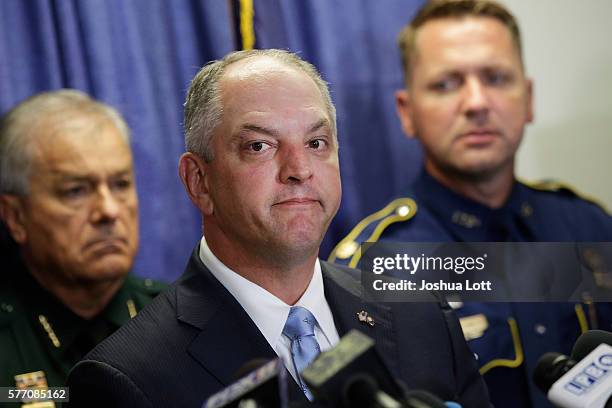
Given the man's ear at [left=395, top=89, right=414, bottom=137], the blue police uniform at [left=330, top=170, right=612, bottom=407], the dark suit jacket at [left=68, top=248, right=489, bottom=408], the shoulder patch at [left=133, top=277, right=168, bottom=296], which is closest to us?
the dark suit jacket at [left=68, top=248, right=489, bottom=408]

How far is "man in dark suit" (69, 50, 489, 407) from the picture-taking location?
137cm

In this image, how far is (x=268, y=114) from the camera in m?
1.42

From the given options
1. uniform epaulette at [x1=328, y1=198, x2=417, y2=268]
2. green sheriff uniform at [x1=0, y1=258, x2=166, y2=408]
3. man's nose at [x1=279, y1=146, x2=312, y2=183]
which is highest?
man's nose at [x1=279, y1=146, x2=312, y2=183]

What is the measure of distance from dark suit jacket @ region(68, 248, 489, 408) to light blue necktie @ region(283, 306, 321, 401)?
0.13 feet

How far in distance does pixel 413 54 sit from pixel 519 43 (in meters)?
0.26

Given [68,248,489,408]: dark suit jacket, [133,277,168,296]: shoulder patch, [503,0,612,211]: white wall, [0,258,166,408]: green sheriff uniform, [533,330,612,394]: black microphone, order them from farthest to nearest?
[503,0,612,211]: white wall, [133,277,168,296]: shoulder patch, [0,258,166,408]: green sheriff uniform, [68,248,489,408]: dark suit jacket, [533,330,612,394]: black microphone

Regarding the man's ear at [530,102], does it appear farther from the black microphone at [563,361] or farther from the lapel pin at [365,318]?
the black microphone at [563,361]

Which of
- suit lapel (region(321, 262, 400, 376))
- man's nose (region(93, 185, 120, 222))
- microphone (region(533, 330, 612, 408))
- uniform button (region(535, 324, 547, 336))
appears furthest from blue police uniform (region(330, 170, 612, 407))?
microphone (region(533, 330, 612, 408))

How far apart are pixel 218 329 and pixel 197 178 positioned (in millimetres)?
264

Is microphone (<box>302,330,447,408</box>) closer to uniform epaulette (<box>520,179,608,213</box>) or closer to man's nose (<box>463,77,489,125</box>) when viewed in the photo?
man's nose (<box>463,77,489,125</box>)

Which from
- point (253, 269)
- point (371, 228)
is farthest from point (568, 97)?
point (253, 269)

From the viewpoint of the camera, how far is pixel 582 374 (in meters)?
1.16

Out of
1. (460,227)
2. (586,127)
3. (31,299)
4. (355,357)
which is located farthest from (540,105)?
(355,357)

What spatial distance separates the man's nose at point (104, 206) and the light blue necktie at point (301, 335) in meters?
0.60
